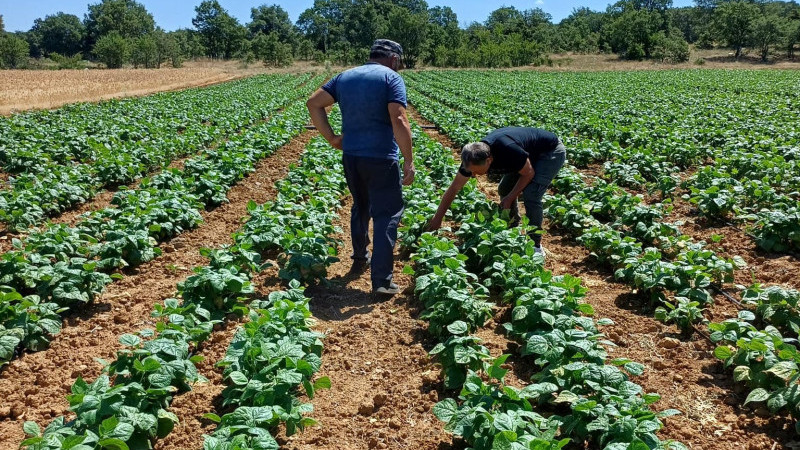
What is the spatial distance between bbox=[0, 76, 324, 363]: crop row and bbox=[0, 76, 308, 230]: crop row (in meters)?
1.01

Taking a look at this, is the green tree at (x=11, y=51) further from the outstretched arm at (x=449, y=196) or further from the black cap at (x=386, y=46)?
the outstretched arm at (x=449, y=196)

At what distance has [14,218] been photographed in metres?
6.93

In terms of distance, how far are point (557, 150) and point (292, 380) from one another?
13.7 feet

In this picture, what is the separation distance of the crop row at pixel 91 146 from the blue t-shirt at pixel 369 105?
4.67 metres

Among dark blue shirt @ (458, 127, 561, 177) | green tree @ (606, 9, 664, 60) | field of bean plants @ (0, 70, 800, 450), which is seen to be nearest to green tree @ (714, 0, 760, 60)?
green tree @ (606, 9, 664, 60)

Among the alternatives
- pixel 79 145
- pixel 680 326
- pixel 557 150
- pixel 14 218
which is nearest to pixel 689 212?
pixel 557 150

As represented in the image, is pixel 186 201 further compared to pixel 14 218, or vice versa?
pixel 186 201

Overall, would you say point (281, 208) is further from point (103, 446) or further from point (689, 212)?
point (689, 212)

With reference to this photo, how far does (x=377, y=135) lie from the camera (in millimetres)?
5160

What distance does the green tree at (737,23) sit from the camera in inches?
2630

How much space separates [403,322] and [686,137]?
1028cm

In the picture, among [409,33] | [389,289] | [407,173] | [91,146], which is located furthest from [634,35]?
[389,289]

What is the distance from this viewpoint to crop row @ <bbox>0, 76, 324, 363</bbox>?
168 inches

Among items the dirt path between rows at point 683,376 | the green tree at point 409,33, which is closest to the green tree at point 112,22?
the green tree at point 409,33
